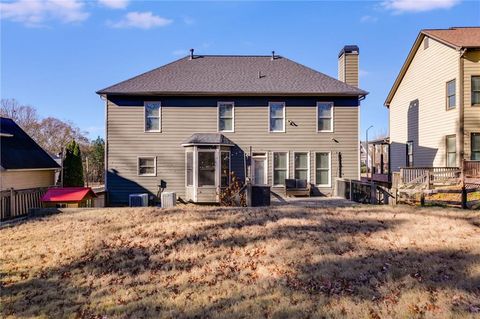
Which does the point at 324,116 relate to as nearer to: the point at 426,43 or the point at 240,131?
the point at 240,131

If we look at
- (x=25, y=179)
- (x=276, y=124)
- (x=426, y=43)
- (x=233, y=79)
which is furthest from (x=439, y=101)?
(x=25, y=179)

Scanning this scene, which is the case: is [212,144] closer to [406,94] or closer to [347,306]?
[347,306]

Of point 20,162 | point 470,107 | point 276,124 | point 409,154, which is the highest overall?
point 470,107

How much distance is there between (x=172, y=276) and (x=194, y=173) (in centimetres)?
935

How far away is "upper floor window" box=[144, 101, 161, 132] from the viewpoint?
674 inches

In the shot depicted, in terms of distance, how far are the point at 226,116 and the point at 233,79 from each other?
2311 mm

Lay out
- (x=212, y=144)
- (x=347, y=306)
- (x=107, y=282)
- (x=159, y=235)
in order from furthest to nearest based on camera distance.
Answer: (x=212, y=144) → (x=159, y=235) → (x=107, y=282) → (x=347, y=306)

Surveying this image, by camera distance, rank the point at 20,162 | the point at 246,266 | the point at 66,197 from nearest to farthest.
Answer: the point at 246,266 → the point at 66,197 → the point at 20,162

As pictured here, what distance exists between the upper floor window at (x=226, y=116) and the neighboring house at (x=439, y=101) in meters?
11.7

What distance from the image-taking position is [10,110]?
4222 cm

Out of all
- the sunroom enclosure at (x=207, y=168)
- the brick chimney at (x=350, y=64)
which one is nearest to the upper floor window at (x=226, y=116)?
the sunroom enclosure at (x=207, y=168)

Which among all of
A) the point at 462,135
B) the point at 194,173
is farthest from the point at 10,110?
the point at 462,135

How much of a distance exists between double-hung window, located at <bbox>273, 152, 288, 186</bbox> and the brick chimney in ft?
19.2

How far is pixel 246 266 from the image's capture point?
704cm
